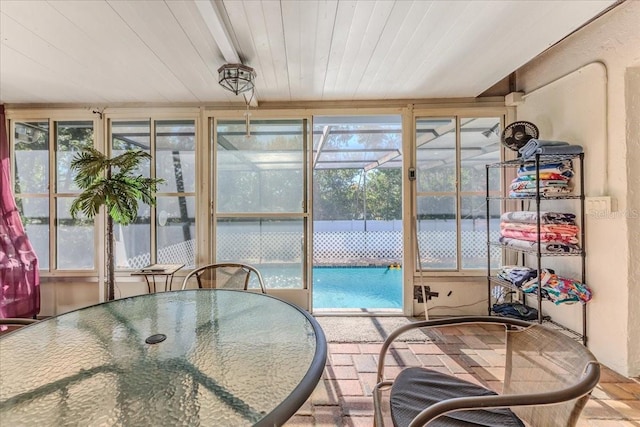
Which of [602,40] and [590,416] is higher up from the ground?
[602,40]

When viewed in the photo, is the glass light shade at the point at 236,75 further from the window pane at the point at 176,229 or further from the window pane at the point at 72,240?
the window pane at the point at 72,240

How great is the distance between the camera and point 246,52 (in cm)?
208

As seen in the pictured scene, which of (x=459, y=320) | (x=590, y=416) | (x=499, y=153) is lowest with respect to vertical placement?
(x=590, y=416)

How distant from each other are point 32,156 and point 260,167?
7.98 feet

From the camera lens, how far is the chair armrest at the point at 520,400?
2.45ft

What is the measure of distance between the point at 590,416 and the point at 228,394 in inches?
80.2

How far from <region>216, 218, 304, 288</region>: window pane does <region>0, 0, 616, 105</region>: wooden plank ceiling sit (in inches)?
52.8

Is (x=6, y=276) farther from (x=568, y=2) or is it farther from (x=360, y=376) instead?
(x=568, y=2)

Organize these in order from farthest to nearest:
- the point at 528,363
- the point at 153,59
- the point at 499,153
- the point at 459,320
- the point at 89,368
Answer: the point at 499,153
the point at 153,59
the point at 459,320
the point at 528,363
the point at 89,368

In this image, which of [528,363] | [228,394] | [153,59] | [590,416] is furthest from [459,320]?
[153,59]

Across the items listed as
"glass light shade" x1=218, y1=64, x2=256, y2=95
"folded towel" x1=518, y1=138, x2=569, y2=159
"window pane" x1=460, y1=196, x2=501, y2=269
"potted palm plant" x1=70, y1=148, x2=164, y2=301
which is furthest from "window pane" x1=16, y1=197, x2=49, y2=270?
"folded towel" x1=518, y1=138, x2=569, y2=159

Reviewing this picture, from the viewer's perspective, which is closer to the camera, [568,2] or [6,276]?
[568,2]

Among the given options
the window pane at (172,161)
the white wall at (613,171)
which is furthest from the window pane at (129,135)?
the white wall at (613,171)

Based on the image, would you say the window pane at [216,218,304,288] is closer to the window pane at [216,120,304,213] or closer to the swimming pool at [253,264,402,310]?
the swimming pool at [253,264,402,310]
